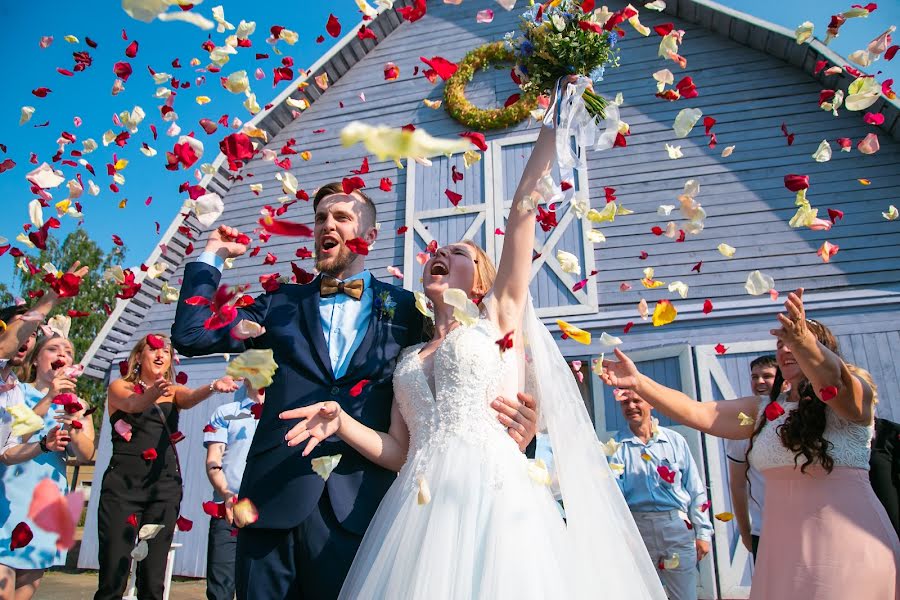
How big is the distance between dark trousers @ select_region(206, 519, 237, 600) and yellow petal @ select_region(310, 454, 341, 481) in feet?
10.6

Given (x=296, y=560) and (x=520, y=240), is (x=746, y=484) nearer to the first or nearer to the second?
(x=520, y=240)

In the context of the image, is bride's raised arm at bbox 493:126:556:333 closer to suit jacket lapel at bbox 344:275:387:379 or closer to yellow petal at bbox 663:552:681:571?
suit jacket lapel at bbox 344:275:387:379

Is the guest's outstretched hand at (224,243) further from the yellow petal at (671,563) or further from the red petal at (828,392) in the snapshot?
the yellow petal at (671,563)

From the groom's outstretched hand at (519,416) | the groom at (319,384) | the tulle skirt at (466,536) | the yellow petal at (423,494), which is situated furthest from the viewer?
the groom's outstretched hand at (519,416)

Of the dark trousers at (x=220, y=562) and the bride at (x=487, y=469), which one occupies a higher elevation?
the bride at (x=487, y=469)

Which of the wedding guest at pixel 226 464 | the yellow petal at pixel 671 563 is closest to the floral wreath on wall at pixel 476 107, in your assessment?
the wedding guest at pixel 226 464

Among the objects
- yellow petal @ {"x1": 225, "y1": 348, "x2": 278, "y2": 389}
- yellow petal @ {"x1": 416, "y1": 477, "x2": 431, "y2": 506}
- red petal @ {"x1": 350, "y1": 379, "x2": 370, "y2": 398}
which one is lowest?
yellow petal @ {"x1": 416, "y1": 477, "x2": 431, "y2": 506}

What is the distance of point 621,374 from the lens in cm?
306

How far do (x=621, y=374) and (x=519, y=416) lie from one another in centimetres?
90

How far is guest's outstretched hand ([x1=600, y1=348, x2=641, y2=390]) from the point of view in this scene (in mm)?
3008

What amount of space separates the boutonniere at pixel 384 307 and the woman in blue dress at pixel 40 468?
227 cm

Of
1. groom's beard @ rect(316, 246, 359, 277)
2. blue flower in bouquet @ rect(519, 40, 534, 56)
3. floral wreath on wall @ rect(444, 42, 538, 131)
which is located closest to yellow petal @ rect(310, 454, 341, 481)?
groom's beard @ rect(316, 246, 359, 277)

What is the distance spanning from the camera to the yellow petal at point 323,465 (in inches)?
84.3

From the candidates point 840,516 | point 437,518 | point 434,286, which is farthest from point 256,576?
point 840,516
